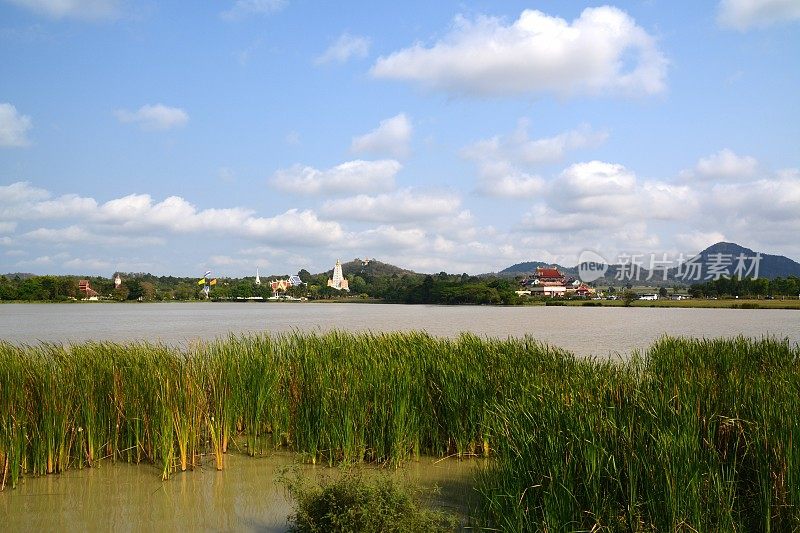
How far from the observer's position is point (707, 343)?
14.0 m

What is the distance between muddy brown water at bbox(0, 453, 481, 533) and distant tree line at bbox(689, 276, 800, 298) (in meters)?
101

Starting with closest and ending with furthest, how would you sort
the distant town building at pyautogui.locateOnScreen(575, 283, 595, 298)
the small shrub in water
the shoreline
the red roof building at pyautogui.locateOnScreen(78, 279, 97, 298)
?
the small shrub in water < the shoreline < the red roof building at pyautogui.locateOnScreen(78, 279, 97, 298) < the distant town building at pyautogui.locateOnScreen(575, 283, 595, 298)

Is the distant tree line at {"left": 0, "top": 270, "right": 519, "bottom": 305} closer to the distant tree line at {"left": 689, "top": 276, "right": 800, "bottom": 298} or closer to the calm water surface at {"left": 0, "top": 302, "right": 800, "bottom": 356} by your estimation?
the distant tree line at {"left": 689, "top": 276, "right": 800, "bottom": 298}

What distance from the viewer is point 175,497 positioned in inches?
299

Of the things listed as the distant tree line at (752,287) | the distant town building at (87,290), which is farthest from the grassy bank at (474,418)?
the distant town building at (87,290)

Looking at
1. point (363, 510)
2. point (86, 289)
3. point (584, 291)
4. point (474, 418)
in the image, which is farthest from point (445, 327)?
point (584, 291)

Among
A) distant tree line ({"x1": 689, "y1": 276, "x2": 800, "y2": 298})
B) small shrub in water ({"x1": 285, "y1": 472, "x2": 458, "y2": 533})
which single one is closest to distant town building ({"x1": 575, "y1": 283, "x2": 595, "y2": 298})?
distant tree line ({"x1": 689, "y1": 276, "x2": 800, "y2": 298})

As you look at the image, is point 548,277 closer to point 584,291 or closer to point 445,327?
point 584,291

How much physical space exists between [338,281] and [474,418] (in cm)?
16233

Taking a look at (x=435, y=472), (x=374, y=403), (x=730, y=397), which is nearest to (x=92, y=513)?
(x=374, y=403)

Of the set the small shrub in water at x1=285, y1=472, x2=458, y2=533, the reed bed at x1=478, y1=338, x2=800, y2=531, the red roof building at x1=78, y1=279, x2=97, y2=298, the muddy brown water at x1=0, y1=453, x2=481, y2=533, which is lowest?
the muddy brown water at x1=0, y1=453, x2=481, y2=533

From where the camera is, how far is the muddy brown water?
691cm

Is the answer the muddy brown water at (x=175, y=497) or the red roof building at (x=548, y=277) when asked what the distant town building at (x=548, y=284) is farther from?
the muddy brown water at (x=175, y=497)

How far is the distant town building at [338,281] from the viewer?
164 metres
